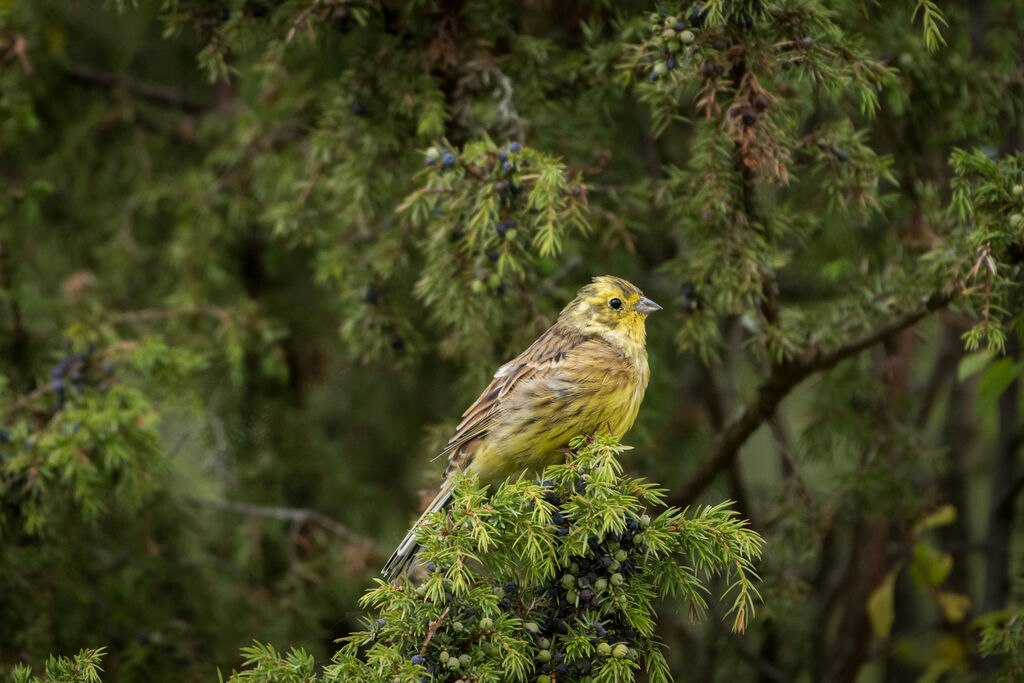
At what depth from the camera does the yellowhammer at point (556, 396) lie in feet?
12.6

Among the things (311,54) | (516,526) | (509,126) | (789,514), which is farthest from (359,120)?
(789,514)

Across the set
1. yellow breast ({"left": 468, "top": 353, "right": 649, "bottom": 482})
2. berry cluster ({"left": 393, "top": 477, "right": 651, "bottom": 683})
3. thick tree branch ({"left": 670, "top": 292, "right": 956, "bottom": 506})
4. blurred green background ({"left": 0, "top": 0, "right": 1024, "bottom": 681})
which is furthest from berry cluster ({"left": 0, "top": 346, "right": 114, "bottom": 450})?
thick tree branch ({"left": 670, "top": 292, "right": 956, "bottom": 506})

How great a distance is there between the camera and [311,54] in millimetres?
5543

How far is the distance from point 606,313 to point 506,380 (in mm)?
580

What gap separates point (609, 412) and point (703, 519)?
104 centimetres

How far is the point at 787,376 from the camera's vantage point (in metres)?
3.90

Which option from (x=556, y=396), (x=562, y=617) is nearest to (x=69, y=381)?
(x=556, y=396)

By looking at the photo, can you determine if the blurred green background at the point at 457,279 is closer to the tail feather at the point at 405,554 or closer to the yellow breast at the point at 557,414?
the yellow breast at the point at 557,414

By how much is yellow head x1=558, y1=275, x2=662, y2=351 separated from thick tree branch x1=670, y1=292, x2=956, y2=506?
57 cm

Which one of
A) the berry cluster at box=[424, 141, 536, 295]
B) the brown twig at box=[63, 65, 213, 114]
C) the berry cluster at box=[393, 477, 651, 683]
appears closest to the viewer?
the berry cluster at box=[393, 477, 651, 683]

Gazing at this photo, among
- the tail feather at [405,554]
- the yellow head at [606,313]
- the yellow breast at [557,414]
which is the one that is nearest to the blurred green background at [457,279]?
the yellow head at [606,313]

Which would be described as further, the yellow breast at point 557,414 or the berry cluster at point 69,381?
the berry cluster at point 69,381

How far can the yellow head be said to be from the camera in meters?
4.15

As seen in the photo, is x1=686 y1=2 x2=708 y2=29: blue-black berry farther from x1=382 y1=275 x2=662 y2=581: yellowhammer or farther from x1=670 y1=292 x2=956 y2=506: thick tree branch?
x1=670 y1=292 x2=956 y2=506: thick tree branch
